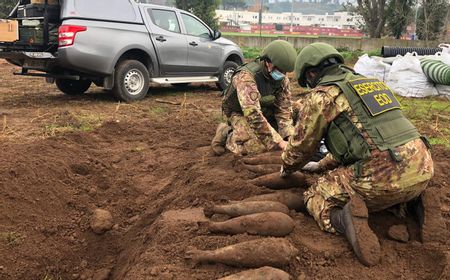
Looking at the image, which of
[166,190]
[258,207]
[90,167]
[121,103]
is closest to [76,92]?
[121,103]

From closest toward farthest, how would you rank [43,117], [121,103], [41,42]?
1. [43,117]
2. [41,42]
3. [121,103]

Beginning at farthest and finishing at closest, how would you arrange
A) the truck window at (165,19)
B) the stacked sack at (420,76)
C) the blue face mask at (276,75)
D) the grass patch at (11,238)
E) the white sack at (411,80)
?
1. the white sack at (411,80)
2. the stacked sack at (420,76)
3. the truck window at (165,19)
4. the blue face mask at (276,75)
5. the grass patch at (11,238)

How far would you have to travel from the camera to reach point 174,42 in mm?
9094

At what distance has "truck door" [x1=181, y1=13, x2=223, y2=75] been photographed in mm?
9492

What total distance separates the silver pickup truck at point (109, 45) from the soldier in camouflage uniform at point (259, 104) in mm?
3444

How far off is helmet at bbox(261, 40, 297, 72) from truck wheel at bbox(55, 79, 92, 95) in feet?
19.6

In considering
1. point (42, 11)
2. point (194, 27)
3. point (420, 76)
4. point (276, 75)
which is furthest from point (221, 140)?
point (420, 76)

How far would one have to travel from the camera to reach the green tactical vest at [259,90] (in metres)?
4.82

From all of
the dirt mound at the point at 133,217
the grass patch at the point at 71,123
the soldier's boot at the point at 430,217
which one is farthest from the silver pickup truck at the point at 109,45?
the soldier's boot at the point at 430,217

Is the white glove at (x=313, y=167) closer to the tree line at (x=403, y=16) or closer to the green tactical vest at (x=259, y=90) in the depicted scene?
the green tactical vest at (x=259, y=90)

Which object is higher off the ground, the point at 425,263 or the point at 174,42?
the point at 174,42

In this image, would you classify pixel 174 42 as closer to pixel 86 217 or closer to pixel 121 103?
pixel 121 103

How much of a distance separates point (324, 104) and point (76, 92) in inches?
297

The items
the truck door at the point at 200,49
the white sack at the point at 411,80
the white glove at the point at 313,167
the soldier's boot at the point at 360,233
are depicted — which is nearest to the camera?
the soldier's boot at the point at 360,233
